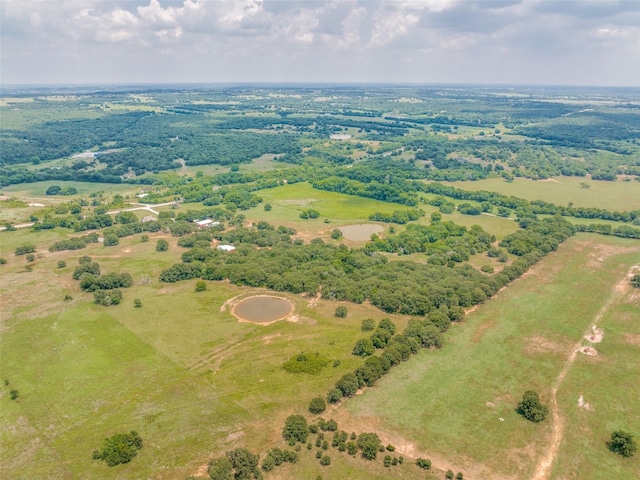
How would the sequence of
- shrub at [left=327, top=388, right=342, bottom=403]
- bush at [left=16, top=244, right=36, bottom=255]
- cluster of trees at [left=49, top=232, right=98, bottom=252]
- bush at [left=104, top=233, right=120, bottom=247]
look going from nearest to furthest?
shrub at [left=327, top=388, right=342, bottom=403] < bush at [left=16, top=244, right=36, bottom=255] < cluster of trees at [left=49, top=232, right=98, bottom=252] < bush at [left=104, top=233, right=120, bottom=247]

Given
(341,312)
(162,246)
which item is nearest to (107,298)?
(162,246)

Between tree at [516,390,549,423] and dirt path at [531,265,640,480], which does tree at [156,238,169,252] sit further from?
dirt path at [531,265,640,480]

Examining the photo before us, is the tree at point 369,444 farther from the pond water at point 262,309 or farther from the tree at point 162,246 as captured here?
the tree at point 162,246

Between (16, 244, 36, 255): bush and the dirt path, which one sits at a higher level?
(16, 244, 36, 255): bush

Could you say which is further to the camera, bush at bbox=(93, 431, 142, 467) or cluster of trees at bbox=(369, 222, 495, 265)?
cluster of trees at bbox=(369, 222, 495, 265)

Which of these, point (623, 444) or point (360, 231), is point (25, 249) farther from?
point (623, 444)

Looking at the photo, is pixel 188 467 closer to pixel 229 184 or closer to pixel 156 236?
pixel 156 236

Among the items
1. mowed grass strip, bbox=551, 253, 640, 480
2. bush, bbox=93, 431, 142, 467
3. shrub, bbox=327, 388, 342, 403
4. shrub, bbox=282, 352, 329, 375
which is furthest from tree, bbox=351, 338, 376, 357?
bush, bbox=93, 431, 142, 467

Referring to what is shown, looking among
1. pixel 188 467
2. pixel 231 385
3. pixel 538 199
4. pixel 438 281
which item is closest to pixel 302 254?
pixel 438 281
